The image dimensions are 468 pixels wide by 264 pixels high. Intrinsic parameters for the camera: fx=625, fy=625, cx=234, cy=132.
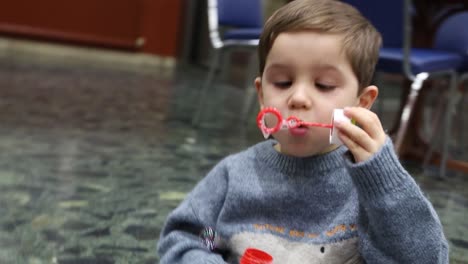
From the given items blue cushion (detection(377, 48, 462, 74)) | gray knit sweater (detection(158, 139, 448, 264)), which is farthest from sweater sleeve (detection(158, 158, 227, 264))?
blue cushion (detection(377, 48, 462, 74))

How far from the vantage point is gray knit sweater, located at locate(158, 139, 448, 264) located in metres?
0.67

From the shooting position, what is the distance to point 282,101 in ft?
2.46

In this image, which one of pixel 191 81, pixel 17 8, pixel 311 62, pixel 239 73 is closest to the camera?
pixel 311 62

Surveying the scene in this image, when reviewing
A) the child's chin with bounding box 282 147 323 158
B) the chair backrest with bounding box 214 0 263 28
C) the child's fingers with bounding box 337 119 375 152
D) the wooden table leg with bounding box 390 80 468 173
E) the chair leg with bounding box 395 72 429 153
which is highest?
the child's fingers with bounding box 337 119 375 152

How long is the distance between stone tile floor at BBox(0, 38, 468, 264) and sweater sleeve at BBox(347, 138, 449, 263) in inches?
20.7

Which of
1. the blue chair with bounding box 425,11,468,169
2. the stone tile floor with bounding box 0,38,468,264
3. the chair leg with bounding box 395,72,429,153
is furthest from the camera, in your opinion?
the blue chair with bounding box 425,11,468,169

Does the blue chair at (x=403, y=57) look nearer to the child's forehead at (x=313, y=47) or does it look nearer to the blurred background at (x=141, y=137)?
the blurred background at (x=141, y=137)

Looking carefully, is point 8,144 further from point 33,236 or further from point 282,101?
point 282,101

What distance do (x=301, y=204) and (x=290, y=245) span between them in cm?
5

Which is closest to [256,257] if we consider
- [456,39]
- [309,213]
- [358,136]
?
[309,213]

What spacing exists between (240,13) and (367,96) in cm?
201

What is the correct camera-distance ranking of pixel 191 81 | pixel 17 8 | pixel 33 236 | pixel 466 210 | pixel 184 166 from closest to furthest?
pixel 33 236
pixel 466 210
pixel 184 166
pixel 191 81
pixel 17 8

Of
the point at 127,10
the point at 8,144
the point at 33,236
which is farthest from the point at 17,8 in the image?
the point at 33,236

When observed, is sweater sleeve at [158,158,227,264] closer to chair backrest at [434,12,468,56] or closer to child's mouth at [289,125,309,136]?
child's mouth at [289,125,309,136]
